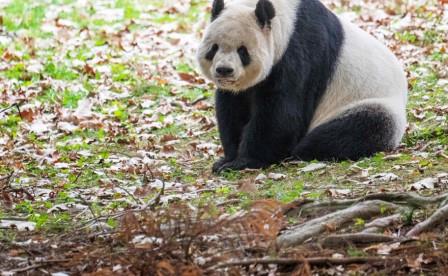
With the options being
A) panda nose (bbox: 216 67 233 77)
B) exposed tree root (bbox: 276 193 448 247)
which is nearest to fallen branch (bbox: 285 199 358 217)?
exposed tree root (bbox: 276 193 448 247)

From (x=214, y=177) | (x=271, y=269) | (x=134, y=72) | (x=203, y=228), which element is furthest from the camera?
(x=134, y=72)

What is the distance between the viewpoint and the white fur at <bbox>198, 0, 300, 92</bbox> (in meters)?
7.89

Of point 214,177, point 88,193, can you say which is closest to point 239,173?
point 214,177

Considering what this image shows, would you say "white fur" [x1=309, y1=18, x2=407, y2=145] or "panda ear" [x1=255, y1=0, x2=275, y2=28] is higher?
"panda ear" [x1=255, y1=0, x2=275, y2=28]

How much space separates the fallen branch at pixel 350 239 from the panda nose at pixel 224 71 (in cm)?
306

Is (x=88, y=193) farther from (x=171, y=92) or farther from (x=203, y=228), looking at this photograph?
(x=171, y=92)

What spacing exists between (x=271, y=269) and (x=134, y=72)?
26.5 ft

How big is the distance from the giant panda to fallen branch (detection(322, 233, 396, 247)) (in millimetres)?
3075

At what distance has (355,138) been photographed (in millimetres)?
8219

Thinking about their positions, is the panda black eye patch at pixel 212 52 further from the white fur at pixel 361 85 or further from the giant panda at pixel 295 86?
the white fur at pixel 361 85

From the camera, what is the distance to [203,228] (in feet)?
14.8

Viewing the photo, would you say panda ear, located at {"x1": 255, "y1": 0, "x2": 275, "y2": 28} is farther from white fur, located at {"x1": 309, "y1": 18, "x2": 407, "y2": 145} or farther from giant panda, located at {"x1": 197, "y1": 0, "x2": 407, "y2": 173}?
white fur, located at {"x1": 309, "y1": 18, "x2": 407, "y2": 145}

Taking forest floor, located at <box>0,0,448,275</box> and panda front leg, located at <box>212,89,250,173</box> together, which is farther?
panda front leg, located at <box>212,89,250,173</box>

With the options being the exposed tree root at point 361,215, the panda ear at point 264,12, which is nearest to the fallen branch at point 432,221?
the exposed tree root at point 361,215
